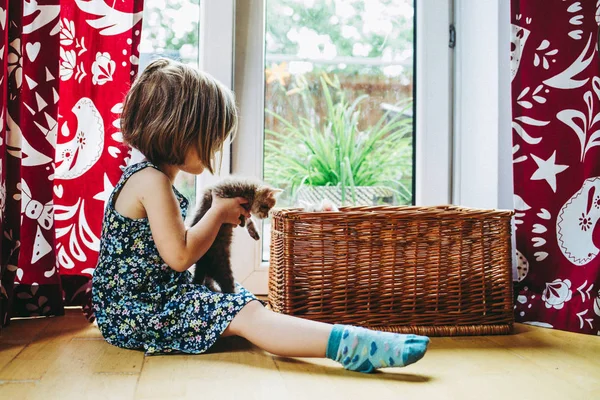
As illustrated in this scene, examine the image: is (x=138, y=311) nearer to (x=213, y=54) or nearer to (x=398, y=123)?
(x=213, y=54)

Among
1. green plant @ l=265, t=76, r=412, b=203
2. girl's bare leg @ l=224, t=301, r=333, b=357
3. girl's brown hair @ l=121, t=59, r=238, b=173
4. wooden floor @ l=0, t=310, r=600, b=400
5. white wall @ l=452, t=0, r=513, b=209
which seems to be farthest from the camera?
green plant @ l=265, t=76, r=412, b=203

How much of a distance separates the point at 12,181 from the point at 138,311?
52cm

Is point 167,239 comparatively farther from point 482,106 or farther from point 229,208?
point 482,106

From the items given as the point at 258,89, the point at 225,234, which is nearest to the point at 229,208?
the point at 225,234

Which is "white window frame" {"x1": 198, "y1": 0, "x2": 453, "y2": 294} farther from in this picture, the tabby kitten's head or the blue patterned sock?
the blue patterned sock

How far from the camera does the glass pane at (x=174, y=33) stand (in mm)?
1929

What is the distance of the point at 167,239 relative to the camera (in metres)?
1.28

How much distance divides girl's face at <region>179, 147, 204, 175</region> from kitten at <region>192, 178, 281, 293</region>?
0.07 m

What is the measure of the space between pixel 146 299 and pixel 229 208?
0.29m

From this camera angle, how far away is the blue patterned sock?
112 centimetres

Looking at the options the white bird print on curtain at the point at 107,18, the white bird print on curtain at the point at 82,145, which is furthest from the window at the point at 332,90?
the white bird print on curtain at the point at 82,145

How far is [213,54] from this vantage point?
6.24 feet

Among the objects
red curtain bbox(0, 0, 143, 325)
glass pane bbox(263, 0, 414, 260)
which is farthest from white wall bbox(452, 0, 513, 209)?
red curtain bbox(0, 0, 143, 325)

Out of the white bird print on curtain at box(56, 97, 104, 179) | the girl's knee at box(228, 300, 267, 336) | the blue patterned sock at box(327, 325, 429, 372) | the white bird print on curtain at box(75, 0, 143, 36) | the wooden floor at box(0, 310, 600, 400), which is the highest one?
the white bird print on curtain at box(75, 0, 143, 36)
